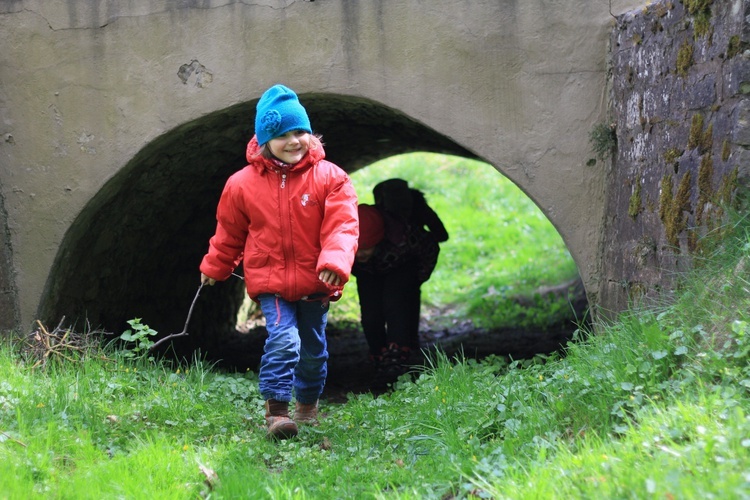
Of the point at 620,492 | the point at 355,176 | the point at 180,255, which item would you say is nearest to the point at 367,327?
the point at 180,255

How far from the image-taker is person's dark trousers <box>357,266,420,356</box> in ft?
20.4

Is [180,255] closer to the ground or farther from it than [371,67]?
closer to the ground

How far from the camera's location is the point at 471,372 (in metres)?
4.62

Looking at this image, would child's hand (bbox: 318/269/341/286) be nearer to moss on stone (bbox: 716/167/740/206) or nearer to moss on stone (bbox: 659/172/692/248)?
moss on stone (bbox: 659/172/692/248)

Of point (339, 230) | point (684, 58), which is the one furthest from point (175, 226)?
point (684, 58)

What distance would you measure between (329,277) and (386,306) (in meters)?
2.51

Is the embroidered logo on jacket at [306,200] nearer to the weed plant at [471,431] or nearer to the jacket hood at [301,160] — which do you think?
the jacket hood at [301,160]

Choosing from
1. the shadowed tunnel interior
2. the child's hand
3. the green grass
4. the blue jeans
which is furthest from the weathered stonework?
the green grass

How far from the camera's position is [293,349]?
3879mm

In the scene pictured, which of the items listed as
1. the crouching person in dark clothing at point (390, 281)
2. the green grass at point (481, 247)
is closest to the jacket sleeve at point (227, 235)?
the crouching person in dark clothing at point (390, 281)

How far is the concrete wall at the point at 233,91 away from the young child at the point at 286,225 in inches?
44.8

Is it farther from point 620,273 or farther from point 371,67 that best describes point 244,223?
point 620,273

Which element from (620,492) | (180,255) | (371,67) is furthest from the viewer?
(180,255)

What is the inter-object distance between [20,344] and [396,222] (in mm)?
2727
